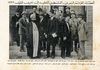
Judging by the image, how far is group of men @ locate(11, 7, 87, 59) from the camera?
5.51 ft

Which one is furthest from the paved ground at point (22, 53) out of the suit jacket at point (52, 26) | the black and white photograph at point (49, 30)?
the suit jacket at point (52, 26)

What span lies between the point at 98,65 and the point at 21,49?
0.52 m

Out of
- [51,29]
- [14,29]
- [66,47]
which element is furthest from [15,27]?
[66,47]

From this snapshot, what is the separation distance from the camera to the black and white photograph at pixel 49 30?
5.51 feet

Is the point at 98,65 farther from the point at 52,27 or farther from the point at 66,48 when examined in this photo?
the point at 52,27

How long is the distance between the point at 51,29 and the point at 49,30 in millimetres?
15

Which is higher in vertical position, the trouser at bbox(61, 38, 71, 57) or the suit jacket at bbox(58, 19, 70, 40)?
the suit jacket at bbox(58, 19, 70, 40)

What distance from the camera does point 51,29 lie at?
5.52 feet

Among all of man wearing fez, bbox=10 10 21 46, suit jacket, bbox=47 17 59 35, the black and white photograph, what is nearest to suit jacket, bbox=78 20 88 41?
the black and white photograph

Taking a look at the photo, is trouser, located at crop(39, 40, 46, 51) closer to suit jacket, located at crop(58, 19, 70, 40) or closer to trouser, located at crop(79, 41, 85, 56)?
suit jacket, located at crop(58, 19, 70, 40)

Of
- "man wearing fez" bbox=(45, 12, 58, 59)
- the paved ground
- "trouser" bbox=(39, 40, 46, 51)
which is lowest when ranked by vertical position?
the paved ground

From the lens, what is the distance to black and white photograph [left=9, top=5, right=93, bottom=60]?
5.51 ft

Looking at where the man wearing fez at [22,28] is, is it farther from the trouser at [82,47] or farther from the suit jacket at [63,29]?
the trouser at [82,47]
